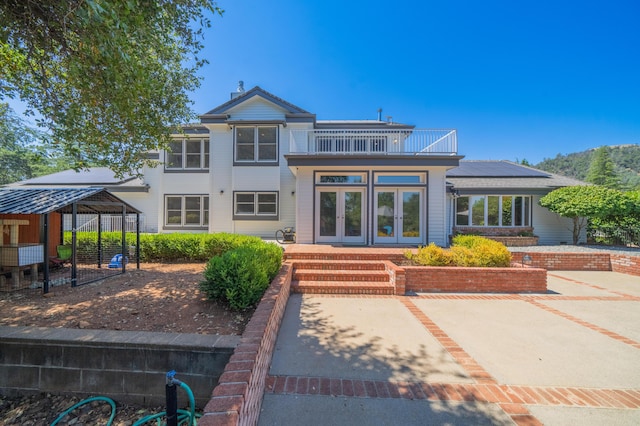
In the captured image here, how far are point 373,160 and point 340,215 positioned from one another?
2544 millimetres

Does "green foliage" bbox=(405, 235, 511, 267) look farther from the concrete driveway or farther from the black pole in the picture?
the black pole

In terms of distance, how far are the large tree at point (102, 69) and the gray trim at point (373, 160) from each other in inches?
165

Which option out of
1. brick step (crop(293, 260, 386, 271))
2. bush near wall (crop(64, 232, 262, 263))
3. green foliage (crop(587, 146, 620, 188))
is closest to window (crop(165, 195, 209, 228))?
bush near wall (crop(64, 232, 262, 263))

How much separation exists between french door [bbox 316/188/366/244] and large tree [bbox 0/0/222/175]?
5.76m

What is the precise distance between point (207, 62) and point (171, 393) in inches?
319

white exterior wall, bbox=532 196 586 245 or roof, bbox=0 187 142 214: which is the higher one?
roof, bbox=0 187 142 214

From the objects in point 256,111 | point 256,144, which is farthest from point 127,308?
point 256,111

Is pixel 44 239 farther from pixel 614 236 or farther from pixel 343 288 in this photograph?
pixel 614 236

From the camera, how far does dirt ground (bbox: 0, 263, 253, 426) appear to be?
3160 mm

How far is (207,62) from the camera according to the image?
7453mm

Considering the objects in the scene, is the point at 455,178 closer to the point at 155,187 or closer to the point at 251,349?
the point at 251,349

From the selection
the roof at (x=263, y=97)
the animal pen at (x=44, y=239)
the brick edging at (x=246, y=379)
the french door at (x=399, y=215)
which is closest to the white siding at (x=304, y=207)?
the french door at (x=399, y=215)

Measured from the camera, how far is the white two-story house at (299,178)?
1061 cm

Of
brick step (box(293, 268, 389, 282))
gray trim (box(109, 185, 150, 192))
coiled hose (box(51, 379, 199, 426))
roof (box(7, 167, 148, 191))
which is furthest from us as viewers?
roof (box(7, 167, 148, 191))
